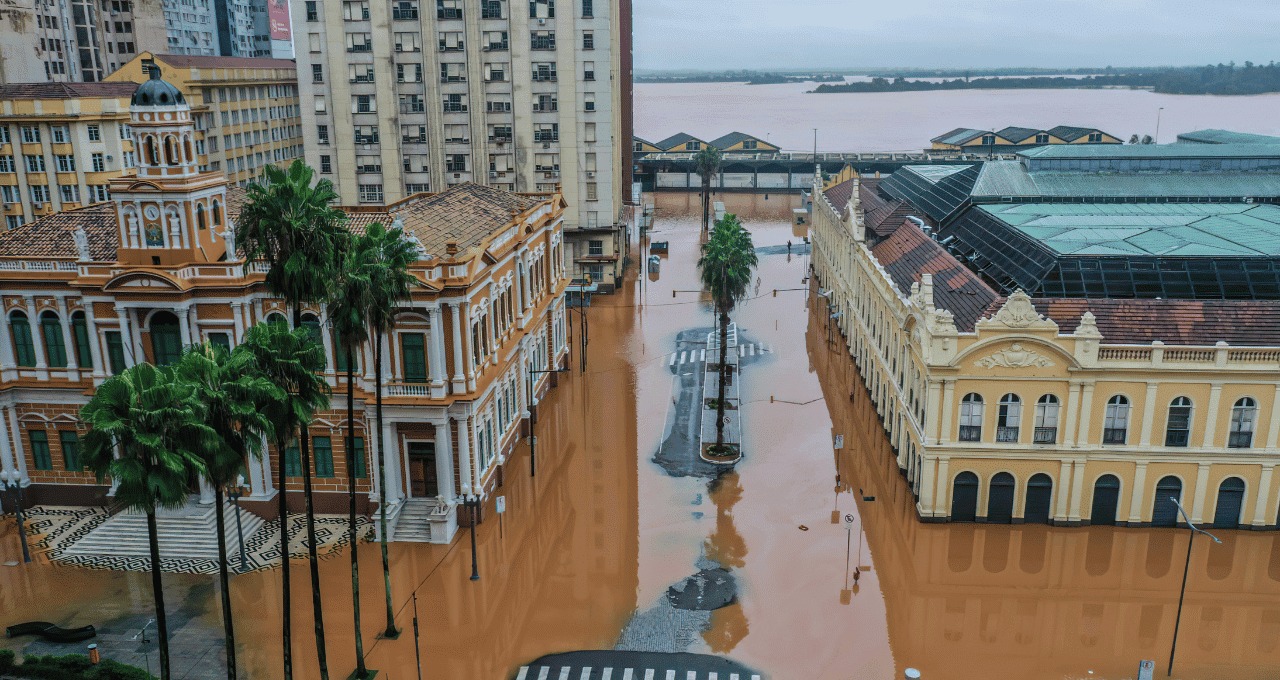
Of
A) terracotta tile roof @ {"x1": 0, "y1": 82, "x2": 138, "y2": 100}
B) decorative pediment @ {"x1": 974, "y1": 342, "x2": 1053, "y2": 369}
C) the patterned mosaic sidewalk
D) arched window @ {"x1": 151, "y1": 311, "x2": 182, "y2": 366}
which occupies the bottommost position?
the patterned mosaic sidewalk

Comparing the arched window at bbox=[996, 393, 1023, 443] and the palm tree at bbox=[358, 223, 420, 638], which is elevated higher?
the palm tree at bbox=[358, 223, 420, 638]

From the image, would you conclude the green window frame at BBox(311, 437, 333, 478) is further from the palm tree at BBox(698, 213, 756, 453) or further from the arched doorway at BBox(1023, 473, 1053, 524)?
the arched doorway at BBox(1023, 473, 1053, 524)

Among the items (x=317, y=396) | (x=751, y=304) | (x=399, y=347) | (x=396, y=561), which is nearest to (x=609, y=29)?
(x=751, y=304)

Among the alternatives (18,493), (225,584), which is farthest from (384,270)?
(18,493)

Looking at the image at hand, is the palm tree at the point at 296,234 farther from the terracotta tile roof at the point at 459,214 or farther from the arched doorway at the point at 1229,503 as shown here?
the arched doorway at the point at 1229,503

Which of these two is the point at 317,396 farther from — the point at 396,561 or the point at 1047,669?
the point at 1047,669

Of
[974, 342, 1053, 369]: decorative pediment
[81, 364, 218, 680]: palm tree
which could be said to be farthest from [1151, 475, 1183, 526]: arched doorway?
[81, 364, 218, 680]: palm tree

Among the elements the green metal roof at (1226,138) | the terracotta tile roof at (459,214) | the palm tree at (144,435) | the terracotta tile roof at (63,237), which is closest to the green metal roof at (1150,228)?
the terracotta tile roof at (459,214)
